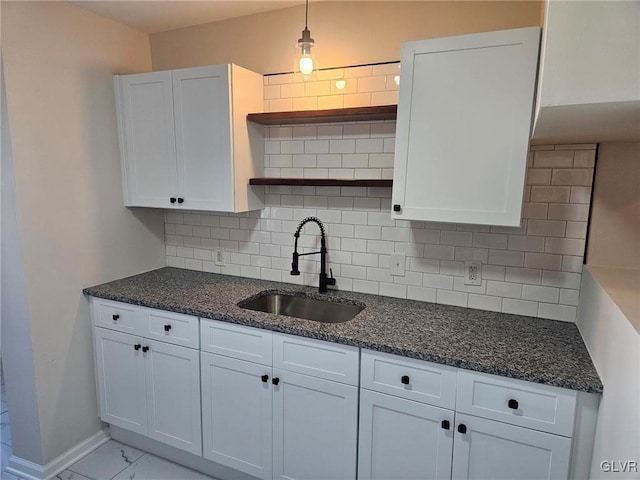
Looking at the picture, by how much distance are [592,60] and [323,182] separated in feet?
4.15

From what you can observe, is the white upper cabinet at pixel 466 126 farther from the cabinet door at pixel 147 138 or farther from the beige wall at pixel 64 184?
the beige wall at pixel 64 184

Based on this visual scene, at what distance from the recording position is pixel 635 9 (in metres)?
0.96

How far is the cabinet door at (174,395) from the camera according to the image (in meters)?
2.06

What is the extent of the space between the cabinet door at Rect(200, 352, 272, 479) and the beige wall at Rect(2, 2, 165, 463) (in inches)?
33.4

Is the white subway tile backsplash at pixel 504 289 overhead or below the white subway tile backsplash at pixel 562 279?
below

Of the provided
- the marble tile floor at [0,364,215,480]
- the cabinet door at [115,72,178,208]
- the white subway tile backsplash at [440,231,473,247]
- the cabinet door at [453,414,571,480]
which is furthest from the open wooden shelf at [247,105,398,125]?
the marble tile floor at [0,364,215,480]

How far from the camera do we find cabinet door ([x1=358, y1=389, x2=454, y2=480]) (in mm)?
1553

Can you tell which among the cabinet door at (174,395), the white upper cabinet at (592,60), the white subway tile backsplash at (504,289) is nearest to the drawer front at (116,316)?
the cabinet door at (174,395)

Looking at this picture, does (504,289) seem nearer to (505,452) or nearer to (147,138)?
(505,452)

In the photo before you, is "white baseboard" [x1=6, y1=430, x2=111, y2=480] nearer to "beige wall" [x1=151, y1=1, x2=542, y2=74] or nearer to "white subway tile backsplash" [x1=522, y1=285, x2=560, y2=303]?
"beige wall" [x1=151, y1=1, x2=542, y2=74]

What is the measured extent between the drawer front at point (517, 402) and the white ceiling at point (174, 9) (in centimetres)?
206

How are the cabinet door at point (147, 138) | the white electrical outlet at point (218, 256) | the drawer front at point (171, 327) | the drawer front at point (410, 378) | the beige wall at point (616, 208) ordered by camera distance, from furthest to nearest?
the white electrical outlet at point (218, 256) < the cabinet door at point (147, 138) < the drawer front at point (171, 327) < the beige wall at point (616, 208) < the drawer front at point (410, 378)

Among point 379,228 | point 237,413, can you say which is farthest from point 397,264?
point 237,413

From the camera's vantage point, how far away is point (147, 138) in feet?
7.66
